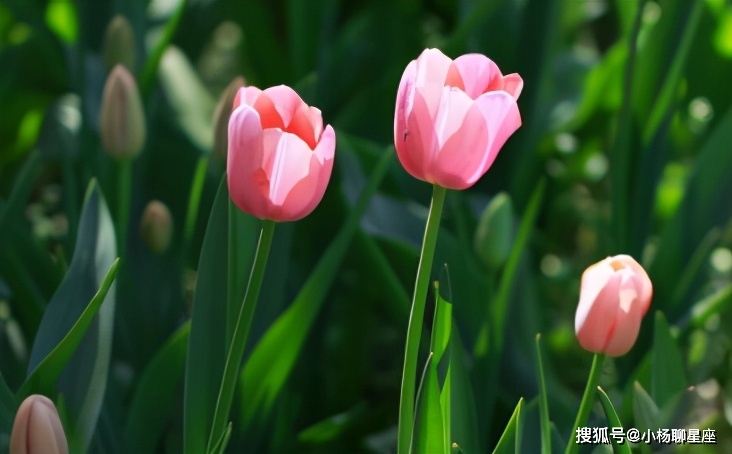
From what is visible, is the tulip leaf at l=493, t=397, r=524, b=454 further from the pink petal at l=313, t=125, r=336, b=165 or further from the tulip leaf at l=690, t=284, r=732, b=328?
the tulip leaf at l=690, t=284, r=732, b=328

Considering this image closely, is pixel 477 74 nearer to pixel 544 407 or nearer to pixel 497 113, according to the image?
pixel 497 113

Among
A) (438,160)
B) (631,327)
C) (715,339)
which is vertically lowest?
(715,339)

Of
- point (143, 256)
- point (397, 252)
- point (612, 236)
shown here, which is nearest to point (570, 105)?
point (612, 236)

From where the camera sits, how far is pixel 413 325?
53 cm

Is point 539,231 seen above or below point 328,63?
below

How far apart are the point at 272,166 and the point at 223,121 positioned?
0.31 m

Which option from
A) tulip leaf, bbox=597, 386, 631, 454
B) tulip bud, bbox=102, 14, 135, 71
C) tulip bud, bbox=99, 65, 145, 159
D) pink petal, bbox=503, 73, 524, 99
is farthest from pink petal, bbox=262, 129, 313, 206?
tulip bud, bbox=102, 14, 135, 71

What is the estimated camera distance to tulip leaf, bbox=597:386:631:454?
574 millimetres

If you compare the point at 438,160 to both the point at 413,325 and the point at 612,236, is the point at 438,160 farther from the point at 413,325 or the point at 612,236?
the point at 612,236

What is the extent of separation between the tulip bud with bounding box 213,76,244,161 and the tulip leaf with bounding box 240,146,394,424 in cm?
13

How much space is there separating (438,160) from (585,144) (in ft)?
2.86

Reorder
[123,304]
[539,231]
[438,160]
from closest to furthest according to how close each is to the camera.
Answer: [438,160]
[123,304]
[539,231]

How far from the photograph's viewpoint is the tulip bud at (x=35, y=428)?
20.4 inches

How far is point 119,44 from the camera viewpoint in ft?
3.22
